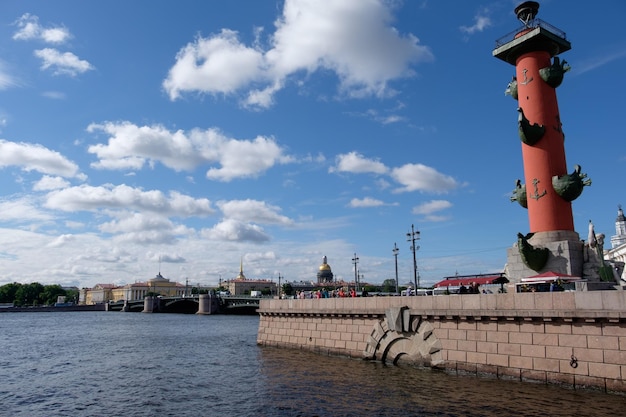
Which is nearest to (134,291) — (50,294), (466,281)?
(50,294)

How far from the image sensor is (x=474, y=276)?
70.2 feet

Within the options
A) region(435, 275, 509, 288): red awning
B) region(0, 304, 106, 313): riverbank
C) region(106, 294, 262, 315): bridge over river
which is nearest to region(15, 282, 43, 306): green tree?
region(0, 304, 106, 313): riverbank

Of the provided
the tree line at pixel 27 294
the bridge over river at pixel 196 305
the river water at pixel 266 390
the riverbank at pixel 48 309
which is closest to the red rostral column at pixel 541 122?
the river water at pixel 266 390

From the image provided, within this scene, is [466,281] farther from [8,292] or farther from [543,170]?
[8,292]

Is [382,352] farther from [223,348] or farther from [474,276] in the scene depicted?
[223,348]

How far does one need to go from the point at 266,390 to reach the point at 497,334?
6547 millimetres

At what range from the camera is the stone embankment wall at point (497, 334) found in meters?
10.5

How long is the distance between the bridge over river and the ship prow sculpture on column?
188ft

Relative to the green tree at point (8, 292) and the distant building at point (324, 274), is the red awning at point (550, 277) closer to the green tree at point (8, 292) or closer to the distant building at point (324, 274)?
the distant building at point (324, 274)

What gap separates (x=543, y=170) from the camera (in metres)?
17.1

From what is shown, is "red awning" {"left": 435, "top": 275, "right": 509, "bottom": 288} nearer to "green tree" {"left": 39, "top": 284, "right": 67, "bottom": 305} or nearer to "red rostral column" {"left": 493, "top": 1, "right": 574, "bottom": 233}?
"red rostral column" {"left": 493, "top": 1, "right": 574, "bottom": 233}

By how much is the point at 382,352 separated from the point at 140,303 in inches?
3635

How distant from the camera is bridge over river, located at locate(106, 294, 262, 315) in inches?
3118

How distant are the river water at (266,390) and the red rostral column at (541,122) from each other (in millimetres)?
7184
